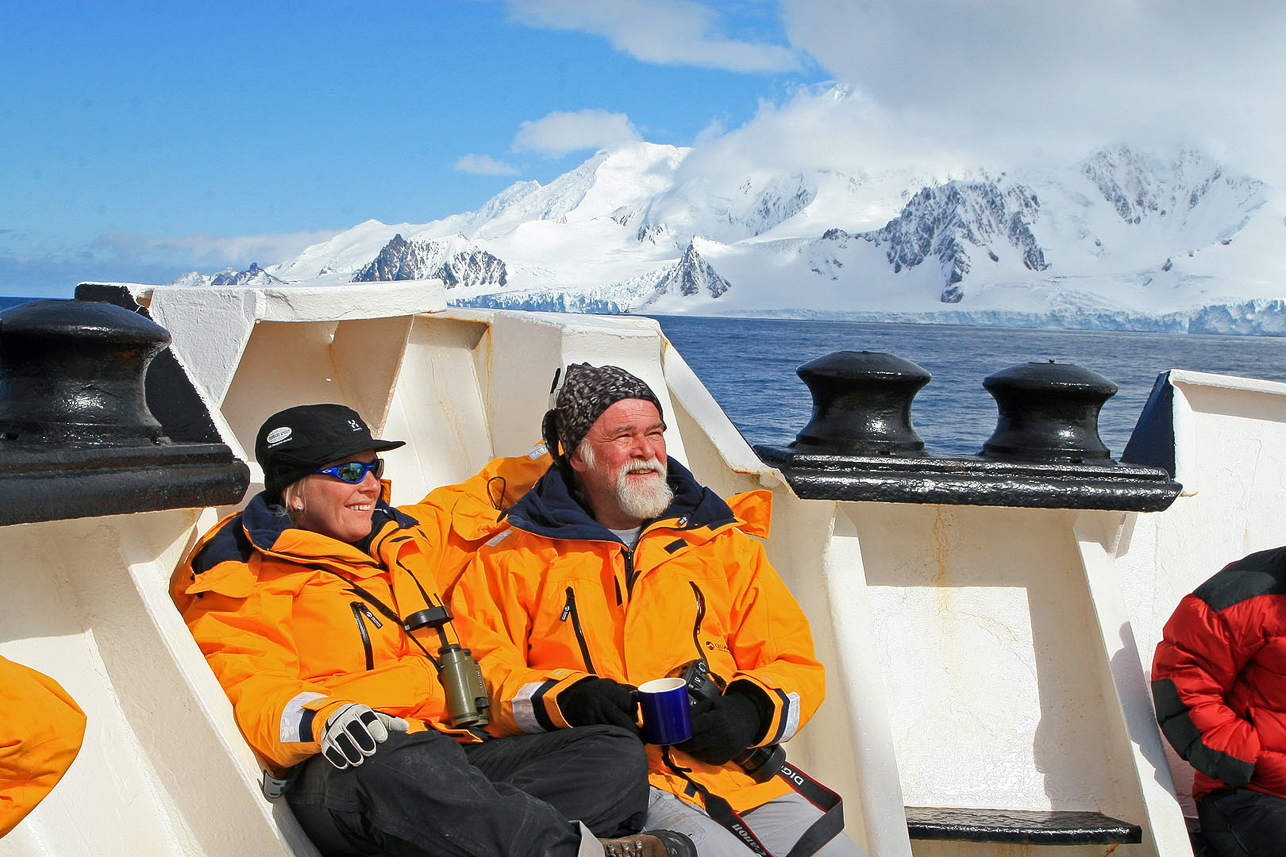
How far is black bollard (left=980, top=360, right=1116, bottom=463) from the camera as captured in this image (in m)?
3.13

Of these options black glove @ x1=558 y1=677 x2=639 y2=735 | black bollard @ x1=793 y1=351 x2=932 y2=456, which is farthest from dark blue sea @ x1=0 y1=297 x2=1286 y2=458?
black glove @ x1=558 y1=677 x2=639 y2=735

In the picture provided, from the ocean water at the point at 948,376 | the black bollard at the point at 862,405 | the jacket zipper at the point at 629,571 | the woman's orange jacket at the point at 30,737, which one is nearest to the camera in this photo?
the woman's orange jacket at the point at 30,737

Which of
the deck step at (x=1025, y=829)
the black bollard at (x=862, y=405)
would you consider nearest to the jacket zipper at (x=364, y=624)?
the black bollard at (x=862, y=405)

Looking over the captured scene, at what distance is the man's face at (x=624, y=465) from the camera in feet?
8.78

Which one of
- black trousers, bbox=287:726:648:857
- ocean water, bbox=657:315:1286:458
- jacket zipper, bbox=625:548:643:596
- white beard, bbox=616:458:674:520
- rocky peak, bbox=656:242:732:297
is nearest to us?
black trousers, bbox=287:726:648:857

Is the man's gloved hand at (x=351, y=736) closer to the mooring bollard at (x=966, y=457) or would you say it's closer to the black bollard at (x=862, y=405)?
the mooring bollard at (x=966, y=457)

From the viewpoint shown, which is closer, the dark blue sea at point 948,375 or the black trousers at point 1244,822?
the black trousers at point 1244,822

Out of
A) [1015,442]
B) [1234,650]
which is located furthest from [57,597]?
[1234,650]

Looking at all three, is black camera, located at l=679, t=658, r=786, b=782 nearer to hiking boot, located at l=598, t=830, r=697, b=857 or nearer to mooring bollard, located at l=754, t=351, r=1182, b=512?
hiking boot, located at l=598, t=830, r=697, b=857

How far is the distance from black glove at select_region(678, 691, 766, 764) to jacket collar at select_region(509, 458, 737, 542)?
47 cm

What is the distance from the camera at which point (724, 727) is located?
229 centimetres

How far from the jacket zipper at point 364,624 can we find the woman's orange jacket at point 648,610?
0.26m

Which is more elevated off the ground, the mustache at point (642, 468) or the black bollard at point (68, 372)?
the black bollard at point (68, 372)

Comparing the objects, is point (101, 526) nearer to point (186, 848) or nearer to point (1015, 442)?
point (186, 848)
